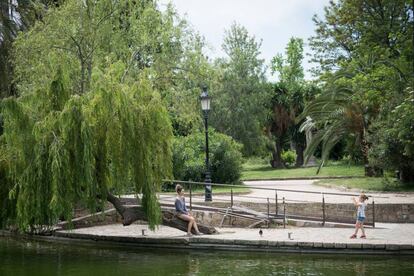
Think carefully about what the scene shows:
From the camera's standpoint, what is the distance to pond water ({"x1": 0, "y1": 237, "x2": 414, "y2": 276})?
524 inches

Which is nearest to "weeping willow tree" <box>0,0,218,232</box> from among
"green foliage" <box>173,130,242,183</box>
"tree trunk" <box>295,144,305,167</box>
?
"green foliage" <box>173,130,242,183</box>

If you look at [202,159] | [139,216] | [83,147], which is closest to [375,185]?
[202,159]

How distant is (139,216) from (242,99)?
32.7m

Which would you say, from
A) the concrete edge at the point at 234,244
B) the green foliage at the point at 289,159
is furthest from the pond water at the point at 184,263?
the green foliage at the point at 289,159

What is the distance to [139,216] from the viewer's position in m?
17.3

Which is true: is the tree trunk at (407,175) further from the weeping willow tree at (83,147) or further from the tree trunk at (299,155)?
the tree trunk at (299,155)

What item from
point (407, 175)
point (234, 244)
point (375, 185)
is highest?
point (407, 175)

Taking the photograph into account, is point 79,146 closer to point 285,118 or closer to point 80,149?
point 80,149

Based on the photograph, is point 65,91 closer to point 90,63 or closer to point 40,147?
point 40,147

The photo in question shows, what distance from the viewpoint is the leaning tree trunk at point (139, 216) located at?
17.3 metres

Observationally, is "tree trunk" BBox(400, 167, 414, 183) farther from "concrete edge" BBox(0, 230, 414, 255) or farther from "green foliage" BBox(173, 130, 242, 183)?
"concrete edge" BBox(0, 230, 414, 255)

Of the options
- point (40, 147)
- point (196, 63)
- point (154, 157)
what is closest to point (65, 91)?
point (40, 147)

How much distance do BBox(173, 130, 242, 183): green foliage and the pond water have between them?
12770mm

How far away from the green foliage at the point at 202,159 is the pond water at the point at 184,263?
41.9 ft
